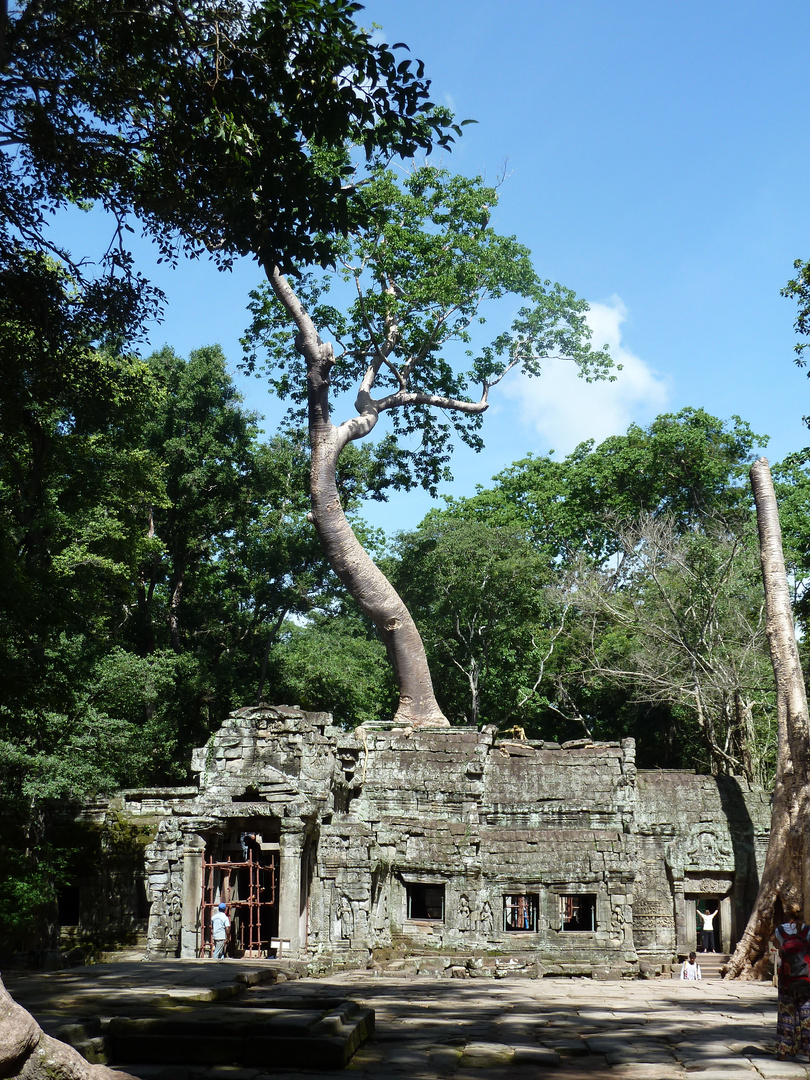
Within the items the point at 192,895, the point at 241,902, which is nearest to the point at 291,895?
the point at 241,902

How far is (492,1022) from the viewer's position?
800 cm

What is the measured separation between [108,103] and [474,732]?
13.2 metres

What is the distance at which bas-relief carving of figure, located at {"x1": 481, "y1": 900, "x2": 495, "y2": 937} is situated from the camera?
16.0m

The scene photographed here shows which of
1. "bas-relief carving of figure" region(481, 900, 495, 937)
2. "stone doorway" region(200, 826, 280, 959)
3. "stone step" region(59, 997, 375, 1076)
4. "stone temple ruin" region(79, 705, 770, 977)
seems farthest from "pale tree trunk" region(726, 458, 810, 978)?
Result: "stone step" region(59, 997, 375, 1076)

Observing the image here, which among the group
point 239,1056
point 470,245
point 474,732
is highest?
point 470,245

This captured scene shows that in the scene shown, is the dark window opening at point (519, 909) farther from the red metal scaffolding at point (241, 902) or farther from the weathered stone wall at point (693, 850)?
the red metal scaffolding at point (241, 902)

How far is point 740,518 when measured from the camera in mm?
28359

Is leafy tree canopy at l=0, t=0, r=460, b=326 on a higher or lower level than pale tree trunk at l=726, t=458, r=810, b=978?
higher

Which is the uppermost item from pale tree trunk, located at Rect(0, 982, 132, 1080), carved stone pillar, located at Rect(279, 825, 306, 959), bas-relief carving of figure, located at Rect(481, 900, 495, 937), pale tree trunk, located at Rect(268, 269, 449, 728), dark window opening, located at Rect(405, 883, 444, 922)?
pale tree trunk, located at Rect(268, 269, 449, 728)

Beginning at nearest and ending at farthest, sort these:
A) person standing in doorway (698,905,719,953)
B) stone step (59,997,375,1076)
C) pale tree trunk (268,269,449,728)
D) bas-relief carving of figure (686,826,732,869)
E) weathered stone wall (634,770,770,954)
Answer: stone step (59,997,375,1076) < weathered stone wall (634,770,770,954) < bas-relief carving of figure (686,826,732,869) < person standing in doorway (698,905,719,953) < pale tree trunk (268,269,449,728)

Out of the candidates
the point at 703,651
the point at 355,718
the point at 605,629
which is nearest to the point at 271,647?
the point at 355,718

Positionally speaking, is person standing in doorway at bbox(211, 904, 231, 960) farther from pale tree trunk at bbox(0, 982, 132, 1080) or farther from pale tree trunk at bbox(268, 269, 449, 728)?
pale tree trunk at bbox(0, 982, 132, 1080)

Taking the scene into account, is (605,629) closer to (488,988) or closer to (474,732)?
(474,732)

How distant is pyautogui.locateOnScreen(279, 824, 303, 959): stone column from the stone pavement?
7.62ft
